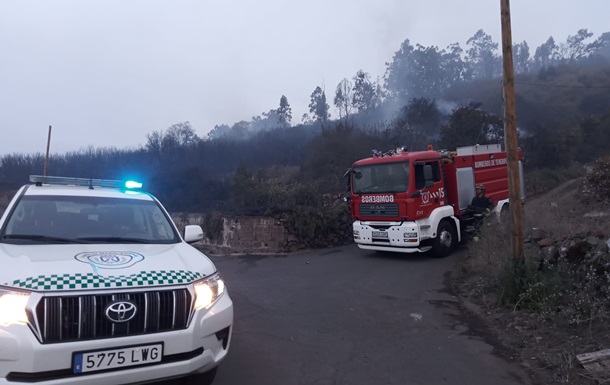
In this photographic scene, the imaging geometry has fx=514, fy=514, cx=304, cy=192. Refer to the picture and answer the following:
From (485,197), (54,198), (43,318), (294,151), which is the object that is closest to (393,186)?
(485,197)

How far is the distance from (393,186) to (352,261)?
2.18 m

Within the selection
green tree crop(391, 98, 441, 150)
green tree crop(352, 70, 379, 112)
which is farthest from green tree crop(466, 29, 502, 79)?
green tree crop(391, 98, 441, 150)

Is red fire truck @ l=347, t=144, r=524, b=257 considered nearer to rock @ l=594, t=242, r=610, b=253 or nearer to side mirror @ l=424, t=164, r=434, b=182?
side mirror @ l=424, t=164, r=434, b=182

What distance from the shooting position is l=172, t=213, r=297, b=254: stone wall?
51.6ft

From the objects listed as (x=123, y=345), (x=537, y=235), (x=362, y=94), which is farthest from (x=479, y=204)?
(x=362, y=94)

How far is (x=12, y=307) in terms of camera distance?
3.59 metres

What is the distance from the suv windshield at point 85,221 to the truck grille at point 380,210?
7541 mm

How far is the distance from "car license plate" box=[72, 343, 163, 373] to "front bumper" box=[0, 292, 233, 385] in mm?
31

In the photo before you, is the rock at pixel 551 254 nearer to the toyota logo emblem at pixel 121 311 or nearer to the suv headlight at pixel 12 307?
the toyota logo emblem at pixel 121 311

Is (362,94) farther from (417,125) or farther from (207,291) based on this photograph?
(207,291)

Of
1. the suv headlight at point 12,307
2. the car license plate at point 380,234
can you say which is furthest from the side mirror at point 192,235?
the car license plate at point 380,234

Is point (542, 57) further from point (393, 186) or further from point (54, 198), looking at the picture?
point (54, 198)

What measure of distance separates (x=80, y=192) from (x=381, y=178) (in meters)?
8.45

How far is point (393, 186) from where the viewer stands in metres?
12.6
